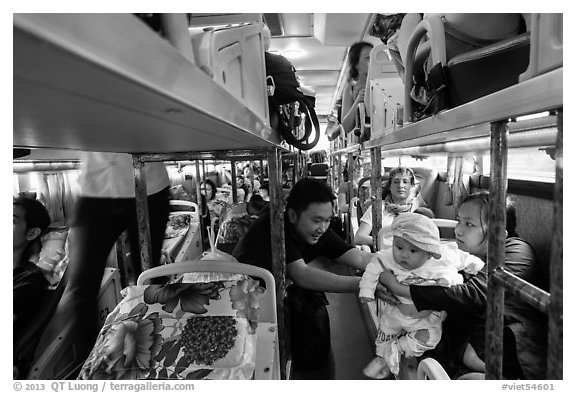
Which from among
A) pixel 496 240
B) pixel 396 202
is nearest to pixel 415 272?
pixel 496 240

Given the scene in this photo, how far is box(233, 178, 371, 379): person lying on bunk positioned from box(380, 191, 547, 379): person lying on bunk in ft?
1.58

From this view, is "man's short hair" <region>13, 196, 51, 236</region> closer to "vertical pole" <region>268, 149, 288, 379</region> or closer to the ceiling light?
"vertical pole" <region>268, 149, 288, 379</region>

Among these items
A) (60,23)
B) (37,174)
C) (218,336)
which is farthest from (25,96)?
(37,174)

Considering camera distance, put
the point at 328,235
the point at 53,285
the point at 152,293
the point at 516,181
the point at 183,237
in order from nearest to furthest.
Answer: the point at 152,293
the point at 516,181
the point at 53,285
the point at 328,235
the point at 183,237

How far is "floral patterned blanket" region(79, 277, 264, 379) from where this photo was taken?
1002 mm

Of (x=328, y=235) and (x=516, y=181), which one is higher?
(x=516, y=181)

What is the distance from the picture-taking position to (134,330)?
1.07 meters

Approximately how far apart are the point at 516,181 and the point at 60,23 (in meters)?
2.26

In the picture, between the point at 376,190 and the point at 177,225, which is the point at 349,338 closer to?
the point at 376,190

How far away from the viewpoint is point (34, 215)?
6.96 feet

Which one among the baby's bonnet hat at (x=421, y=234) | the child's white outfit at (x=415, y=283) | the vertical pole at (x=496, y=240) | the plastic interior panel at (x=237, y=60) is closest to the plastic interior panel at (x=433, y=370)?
the vertical pole at (x=496, y=240)
